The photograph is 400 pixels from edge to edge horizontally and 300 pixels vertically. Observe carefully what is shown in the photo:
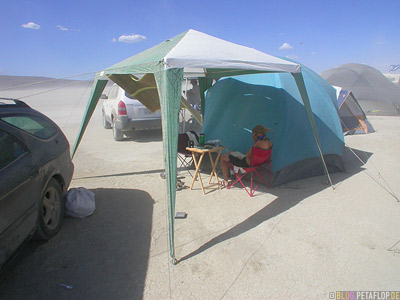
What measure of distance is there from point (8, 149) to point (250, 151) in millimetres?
3555

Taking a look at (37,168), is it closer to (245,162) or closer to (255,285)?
(255,285)

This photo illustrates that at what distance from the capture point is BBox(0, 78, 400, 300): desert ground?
8.67ft

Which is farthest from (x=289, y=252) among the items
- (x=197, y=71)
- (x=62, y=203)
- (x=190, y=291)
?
(x=197, y=71)

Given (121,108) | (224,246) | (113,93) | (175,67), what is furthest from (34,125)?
(113,93)

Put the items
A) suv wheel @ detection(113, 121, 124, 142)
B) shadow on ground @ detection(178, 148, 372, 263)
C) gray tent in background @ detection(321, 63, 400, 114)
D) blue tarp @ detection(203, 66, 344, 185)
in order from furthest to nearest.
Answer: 1. gray tent in background @ detection(321, 63, 400, 114)
2. suv wheel @ detection(113, 121, 124, 142)
3. blue tarp @ detection(203, 66, 344, 185)
4. shadow on ground @ detection(178, 148, 372, 263)

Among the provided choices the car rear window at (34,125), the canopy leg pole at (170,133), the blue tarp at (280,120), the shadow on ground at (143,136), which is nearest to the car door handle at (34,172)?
the car rear window at (34,125)

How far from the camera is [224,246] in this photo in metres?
3.29

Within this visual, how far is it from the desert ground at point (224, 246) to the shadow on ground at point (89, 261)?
11 millimetres

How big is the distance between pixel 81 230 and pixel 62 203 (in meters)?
0.45

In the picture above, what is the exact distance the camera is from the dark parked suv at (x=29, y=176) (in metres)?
2.44

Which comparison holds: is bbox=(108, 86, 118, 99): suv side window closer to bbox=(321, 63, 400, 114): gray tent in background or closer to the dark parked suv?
the dark parked suv

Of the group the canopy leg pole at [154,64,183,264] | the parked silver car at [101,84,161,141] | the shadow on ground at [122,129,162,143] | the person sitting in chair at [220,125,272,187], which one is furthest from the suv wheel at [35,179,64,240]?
the shadow on ground at [122,129,162,143]

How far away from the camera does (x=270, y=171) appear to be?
509 cm

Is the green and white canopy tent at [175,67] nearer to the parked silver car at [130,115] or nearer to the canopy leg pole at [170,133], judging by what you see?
the canopy leg pole at [170,133]
